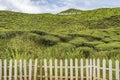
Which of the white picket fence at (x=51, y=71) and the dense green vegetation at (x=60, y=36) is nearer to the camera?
the white picket fence at (x=51, y=71)

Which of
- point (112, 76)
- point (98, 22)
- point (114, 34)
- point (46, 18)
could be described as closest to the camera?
point (112, 76)

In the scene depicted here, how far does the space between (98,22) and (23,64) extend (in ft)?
71.9

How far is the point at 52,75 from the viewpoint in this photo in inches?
537

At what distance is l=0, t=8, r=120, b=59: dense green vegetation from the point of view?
1800 centimetres

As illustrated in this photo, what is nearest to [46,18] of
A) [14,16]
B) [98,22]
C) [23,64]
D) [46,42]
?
[14,16]

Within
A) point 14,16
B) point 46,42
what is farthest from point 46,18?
point 46,42

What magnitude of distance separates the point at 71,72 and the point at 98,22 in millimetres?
21848

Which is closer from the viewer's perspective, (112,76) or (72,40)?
(112,76)

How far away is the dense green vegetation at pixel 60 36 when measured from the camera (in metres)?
18.0

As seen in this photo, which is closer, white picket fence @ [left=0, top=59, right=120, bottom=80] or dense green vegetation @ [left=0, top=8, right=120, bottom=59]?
white picket fence @ [left=0, top=59, right=120, bottom=80]

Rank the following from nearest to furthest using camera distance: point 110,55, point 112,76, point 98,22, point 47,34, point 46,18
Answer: point 112,76, point 110,55, point 47,34, point 98,22, point 46,18

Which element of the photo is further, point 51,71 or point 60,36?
point 60,36

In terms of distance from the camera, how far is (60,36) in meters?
24.4

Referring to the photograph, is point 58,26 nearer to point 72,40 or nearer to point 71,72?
point 72,40
